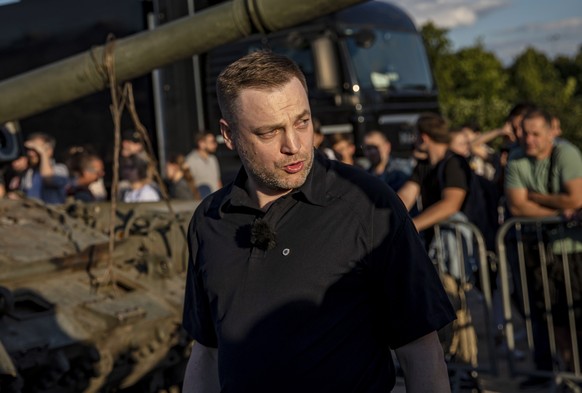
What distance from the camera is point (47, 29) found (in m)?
12.6

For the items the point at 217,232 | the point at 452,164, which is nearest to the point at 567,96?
the point at 452,164

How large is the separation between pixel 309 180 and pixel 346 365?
1.61ft

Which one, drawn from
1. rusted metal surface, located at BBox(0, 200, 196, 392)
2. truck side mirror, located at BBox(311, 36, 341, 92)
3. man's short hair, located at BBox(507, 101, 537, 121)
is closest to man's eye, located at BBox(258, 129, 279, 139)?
rusted metal surface, located at BBox(0, 200, 196, 392)

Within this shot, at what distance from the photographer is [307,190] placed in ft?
9.17

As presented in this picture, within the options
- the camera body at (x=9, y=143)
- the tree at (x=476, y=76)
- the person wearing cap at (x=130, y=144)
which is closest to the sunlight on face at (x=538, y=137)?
the camera body at (x=9, y=143)

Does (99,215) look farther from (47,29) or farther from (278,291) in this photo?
(47,29)

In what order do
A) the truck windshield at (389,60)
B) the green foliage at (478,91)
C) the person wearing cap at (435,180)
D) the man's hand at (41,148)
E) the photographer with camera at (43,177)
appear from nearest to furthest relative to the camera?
1. the person wearing cap at (435,180)
2. the photographer with camera at (43,177)
3. the man's hand at (41,148)
4. the truck windshield at (389,60)
5. the green foliage at (478,91)

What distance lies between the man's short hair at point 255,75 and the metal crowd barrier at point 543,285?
Result: 4.08 metres

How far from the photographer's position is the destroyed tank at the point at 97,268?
5.10 m

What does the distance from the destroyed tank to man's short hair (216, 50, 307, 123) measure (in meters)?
1.86

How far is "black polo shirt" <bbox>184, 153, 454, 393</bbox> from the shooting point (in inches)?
107

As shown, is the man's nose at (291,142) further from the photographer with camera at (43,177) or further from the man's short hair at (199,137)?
the man's short hair at (199,137)

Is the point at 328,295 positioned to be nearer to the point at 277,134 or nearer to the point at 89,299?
the point at 277,134

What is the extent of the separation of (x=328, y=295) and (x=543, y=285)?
431 cm
